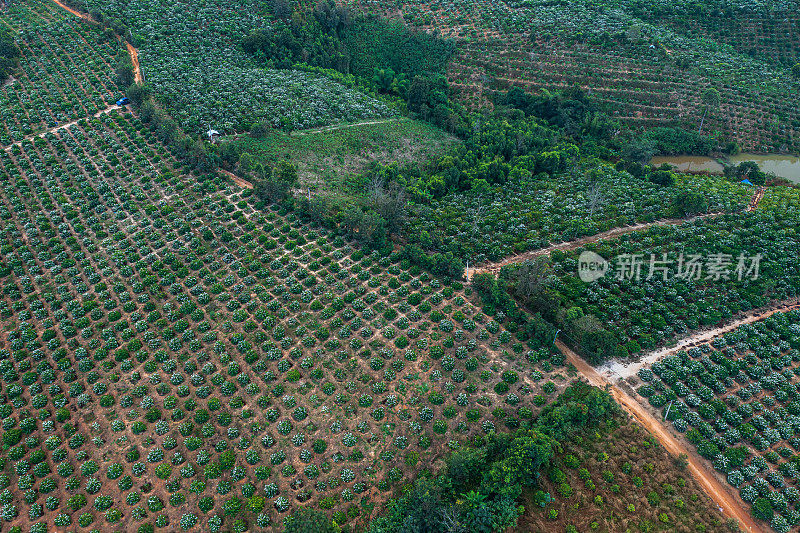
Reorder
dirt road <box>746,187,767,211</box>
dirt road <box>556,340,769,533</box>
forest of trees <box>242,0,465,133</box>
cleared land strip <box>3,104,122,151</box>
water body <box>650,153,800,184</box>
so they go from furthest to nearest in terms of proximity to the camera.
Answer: forest of trees <box>242,0,465,133</box> < water body <box>650,153,800,184</box> < cleared land strip <box>3,104,122,151</box> < dirt road <box>746,187,767,211</box> < dirt road <box>556,340,769,533</box>

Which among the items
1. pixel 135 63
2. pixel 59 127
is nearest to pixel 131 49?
pixel 135 63

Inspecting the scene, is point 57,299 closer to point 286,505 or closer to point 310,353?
point 310,353

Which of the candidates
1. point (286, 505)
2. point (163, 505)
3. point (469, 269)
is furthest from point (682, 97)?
point (163, 505)

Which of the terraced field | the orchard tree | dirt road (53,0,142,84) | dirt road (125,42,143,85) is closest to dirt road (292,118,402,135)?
the terraced field

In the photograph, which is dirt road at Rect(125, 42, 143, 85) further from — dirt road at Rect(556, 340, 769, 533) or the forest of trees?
dirt road at Rect(556, 340, 769, 533)

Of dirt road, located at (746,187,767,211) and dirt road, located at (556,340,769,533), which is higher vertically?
dirt road, located at (746,187,767,211)

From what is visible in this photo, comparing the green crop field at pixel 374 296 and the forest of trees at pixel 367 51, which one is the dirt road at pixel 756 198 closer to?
the green crop field at pixel 374 296

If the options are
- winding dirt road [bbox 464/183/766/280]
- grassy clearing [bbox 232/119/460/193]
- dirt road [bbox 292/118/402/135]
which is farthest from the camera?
dirt road [bbox 292/118/402/135]
